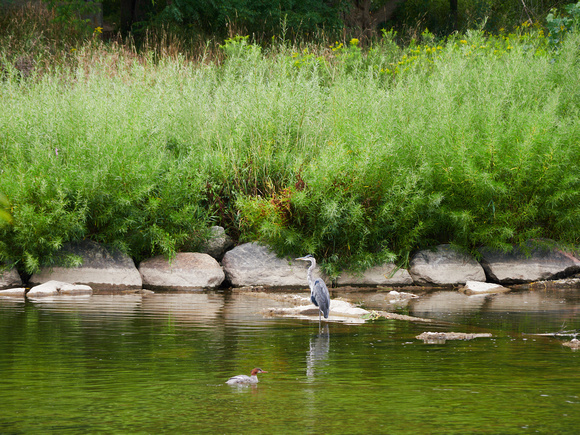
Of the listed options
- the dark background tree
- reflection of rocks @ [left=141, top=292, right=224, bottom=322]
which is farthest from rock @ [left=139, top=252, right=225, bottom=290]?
the dark background tree

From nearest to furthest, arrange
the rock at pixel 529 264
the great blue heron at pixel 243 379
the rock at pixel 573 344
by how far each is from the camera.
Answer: the great blue heron at pixel 243 379 → the rock at pixel 573 344 → the rock at pixel 529 264

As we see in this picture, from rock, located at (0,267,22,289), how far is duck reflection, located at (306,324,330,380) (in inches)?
214

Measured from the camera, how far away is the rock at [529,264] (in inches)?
503

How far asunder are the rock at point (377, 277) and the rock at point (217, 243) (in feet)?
6.58

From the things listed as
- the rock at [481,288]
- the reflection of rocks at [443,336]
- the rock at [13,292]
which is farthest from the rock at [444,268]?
the rock at [13,292]

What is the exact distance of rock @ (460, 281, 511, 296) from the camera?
11.9 m

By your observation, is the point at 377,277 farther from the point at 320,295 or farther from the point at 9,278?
the point at 9,278

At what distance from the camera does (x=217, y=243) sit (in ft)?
41.7

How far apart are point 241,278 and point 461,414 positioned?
762 cm

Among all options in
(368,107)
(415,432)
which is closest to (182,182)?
(368,107)

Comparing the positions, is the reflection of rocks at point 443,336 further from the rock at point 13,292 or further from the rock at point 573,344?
the rock at point 13,292

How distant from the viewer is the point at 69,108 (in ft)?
42.2

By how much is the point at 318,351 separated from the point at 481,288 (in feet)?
18.6

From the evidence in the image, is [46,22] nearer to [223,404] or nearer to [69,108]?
[69,108]
